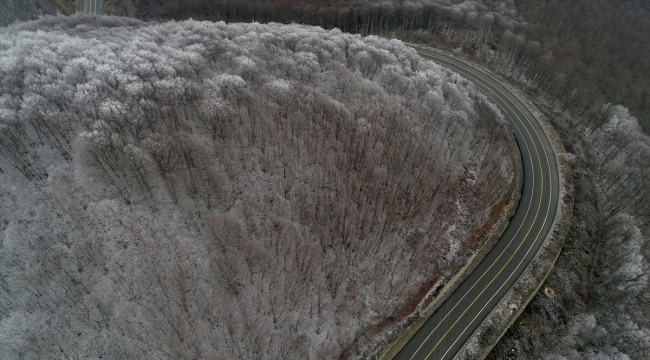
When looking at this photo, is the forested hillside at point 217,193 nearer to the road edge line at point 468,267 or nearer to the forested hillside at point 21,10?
the road edge line at point 468,267

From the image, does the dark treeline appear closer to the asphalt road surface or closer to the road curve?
the asphalt road surface

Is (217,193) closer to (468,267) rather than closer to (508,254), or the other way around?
(468,267)

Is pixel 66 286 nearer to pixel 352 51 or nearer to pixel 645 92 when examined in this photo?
pixel 352 51

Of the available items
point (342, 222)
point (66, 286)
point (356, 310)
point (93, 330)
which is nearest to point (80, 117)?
point (66, 286)

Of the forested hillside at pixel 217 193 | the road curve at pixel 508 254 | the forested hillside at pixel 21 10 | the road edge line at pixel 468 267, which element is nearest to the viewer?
the forested hillside at pixel 217 193

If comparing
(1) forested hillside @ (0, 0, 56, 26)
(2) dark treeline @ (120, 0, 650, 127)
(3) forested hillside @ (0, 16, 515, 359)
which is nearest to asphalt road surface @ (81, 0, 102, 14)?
(1) forested hillside @ (0, 0, 56, 26)

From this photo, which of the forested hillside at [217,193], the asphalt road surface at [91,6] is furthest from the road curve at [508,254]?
the asphalt road surface at [91,6]

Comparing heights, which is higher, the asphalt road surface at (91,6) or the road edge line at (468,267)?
the asphalt road surface at (91,6)
